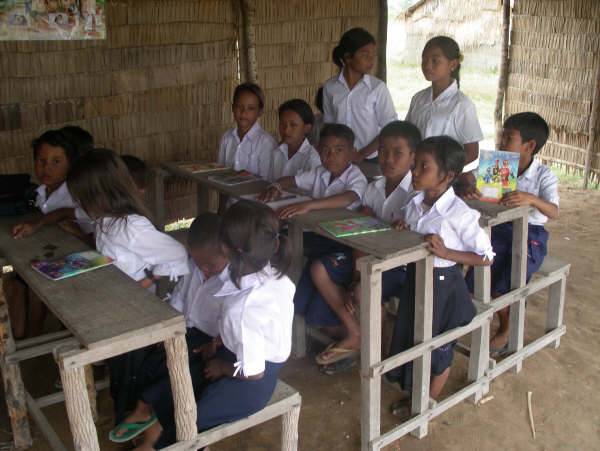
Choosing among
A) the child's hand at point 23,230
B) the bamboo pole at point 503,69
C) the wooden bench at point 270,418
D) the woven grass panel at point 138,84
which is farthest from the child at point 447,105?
the bamboo pole at point 503,69

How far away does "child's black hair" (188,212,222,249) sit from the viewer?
8.18ft

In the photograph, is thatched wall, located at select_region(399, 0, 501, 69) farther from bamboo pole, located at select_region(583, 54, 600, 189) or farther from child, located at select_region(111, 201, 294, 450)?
child, located at select_region(111, 201, 294, 450)

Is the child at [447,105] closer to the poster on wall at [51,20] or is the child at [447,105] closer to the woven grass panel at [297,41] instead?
the woven grass panel at [297,41]

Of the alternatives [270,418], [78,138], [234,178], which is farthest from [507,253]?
[78,138]

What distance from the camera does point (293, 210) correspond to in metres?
3.12

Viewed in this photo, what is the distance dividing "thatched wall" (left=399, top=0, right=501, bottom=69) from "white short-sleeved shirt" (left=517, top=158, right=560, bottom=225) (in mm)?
7297

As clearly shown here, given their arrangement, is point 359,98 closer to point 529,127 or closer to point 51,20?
point 529,127

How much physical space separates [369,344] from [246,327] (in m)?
0.64

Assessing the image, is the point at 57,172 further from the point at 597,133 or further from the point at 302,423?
the point at 597,133

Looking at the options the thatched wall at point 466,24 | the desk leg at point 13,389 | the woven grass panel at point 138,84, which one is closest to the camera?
the desk leg at point 13,389

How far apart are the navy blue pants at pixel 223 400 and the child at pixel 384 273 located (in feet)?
3.34

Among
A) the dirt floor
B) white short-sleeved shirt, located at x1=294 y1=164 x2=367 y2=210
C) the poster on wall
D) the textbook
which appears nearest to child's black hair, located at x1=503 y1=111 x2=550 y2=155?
the textbook

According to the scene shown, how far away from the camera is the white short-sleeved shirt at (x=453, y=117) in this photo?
3.75 meters

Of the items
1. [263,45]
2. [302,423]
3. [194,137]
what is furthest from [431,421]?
[263,45]
